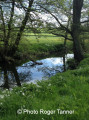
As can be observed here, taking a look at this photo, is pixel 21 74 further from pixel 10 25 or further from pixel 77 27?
pixel 77 27

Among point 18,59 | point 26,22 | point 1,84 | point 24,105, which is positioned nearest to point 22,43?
point 18,59

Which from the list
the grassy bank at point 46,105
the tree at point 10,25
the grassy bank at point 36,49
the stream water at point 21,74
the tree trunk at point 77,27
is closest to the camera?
the grassy bank at point 46,105

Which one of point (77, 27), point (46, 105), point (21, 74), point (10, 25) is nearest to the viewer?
point (46, 105)

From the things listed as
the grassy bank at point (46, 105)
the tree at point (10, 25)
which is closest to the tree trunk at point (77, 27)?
the tree at point (10, 25)

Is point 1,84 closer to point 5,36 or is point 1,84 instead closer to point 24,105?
point 24,105

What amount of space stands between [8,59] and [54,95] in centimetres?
1296

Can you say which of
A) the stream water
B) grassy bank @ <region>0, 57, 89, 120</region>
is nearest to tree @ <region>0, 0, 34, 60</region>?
the stream water

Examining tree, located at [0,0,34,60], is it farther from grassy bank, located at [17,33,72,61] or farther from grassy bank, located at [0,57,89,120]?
grassy bank, located at [0,57,89,120]

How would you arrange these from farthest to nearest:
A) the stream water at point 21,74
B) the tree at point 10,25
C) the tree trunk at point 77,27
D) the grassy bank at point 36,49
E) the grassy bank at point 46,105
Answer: the grassy bank at point 36,49 → the tree trunk at point 77,27 → the tree at point 10,25 → the stream water at point 21,74 → the grassy bank at point 46,105

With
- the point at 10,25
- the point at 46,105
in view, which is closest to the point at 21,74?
the point at 10,25

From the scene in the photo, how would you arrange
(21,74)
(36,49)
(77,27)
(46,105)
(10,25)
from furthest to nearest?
A: (36,49)
(77,27)
(10,25)
(21,74)
(46,105)

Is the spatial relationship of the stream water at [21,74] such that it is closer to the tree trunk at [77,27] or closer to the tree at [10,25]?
the tree at [10,25]

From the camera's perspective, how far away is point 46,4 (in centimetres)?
1558

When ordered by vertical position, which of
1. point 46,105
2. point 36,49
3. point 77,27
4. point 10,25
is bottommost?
point 46,105
